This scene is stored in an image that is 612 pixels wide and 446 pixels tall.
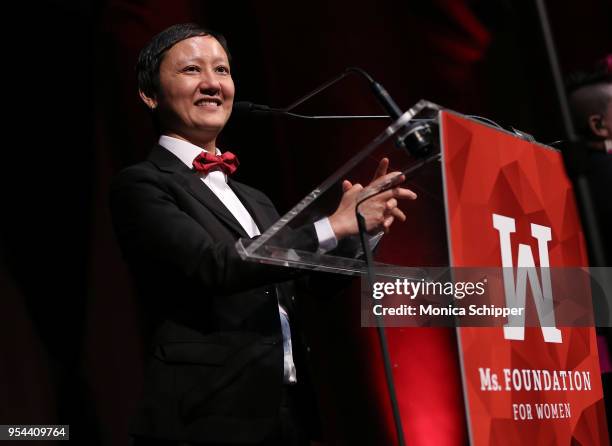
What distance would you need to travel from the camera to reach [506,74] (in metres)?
3.71

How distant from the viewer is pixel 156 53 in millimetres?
1979

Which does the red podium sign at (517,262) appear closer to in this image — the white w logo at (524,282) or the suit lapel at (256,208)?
the white w logo at (524,282)

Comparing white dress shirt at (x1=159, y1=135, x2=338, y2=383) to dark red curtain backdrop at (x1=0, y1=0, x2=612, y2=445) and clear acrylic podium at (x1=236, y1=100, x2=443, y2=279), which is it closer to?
clear acrylic podium at (x1=236, y1=100, x2=443, y2=279)

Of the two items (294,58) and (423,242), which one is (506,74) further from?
(423,242)

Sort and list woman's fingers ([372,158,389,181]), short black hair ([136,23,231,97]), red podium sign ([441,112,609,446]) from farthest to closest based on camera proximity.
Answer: short black hair ([136,23,231,97]) → woman's fingers ([372,158,389,181]) → red podium sign ([441,112,609,446])

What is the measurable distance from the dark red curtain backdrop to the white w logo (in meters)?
1.78

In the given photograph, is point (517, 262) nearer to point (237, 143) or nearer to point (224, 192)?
point (224, 192)

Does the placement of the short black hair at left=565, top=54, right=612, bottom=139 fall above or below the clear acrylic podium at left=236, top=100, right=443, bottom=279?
above

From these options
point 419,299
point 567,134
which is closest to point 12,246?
point 419,299

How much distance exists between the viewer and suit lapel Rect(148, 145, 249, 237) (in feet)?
5.70

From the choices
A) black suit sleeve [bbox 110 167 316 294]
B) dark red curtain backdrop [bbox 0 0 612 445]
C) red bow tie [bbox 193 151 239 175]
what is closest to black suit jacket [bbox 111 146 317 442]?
black suit sleeve [bbox 110 167 316 294]

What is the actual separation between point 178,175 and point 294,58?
196 cm

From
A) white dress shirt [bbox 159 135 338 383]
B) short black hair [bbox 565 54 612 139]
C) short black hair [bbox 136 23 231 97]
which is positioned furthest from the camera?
short black hair [bbox 565 54 612 139]

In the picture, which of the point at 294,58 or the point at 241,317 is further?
the point at 294,58
